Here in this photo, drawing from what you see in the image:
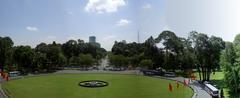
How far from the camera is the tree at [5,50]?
736 centimetres

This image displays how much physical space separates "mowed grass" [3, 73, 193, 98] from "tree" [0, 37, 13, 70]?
2.94 ft

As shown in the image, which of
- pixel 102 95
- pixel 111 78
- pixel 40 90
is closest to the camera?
pixel 102 95

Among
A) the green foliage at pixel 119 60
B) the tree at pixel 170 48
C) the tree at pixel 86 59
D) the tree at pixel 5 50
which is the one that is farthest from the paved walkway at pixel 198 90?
the tree at pixel 5 50

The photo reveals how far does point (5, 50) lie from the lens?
8.58 meters

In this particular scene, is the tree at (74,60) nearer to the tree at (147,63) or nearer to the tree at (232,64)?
the tree at (147,63)

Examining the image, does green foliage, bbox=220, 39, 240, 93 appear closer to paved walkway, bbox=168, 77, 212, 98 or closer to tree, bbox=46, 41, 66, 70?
paved walkway, bbox=168, 77, 212, 98

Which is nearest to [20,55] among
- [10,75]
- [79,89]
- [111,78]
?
[10,75]

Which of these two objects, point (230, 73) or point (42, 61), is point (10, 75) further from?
point (230, 73)

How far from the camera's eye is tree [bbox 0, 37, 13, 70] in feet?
24.2

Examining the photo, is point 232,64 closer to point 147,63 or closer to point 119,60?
point 147,63

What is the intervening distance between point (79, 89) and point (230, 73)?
15.5 ft

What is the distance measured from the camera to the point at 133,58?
14.8 meters

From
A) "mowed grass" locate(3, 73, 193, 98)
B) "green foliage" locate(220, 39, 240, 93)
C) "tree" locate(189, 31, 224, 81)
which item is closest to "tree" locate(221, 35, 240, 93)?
"green foliage" locate(220, 39, 240, 93)

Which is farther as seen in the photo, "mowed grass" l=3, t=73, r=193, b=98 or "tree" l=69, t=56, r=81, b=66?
"tree" l=69, t=56, r=81, b=66
